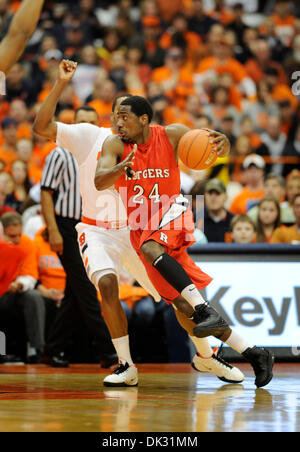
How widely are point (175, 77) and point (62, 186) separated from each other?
7033 millimetres

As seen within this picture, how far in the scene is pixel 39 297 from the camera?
27.2ft

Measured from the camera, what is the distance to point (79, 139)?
21.7ft

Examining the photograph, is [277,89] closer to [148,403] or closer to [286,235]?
[286,235]

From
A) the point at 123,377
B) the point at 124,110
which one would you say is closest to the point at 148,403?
the point at 123,377

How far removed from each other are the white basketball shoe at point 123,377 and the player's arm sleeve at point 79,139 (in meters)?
1.73

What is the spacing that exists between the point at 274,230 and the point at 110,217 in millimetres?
3155

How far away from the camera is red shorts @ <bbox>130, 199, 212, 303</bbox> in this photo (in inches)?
217

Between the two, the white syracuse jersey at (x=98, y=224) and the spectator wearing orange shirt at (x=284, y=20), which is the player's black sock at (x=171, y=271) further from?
the spectator wearing orange shirt at (x=284, y=20)

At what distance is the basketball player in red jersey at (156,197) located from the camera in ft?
18.0

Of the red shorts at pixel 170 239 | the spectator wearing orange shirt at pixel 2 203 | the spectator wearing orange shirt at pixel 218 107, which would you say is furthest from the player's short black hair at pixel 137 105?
the spectator wearing orange shirt at pixel 218 107
